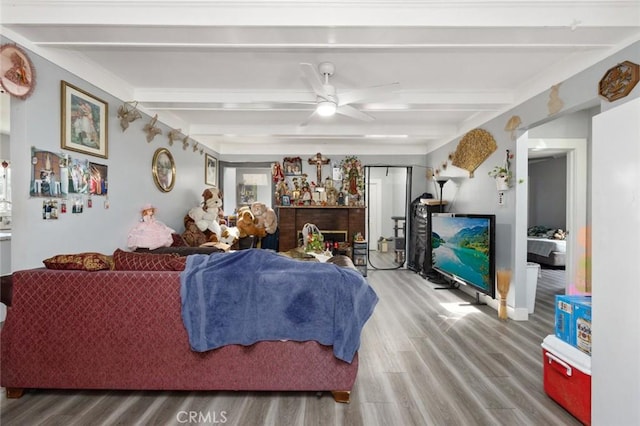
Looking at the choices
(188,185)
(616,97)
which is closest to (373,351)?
(616,97)

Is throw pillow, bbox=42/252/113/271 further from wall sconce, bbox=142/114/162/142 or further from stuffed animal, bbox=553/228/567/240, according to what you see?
stuffed animal, bbox=553/228/567/240

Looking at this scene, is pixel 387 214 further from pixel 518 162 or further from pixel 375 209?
pixel 518 162

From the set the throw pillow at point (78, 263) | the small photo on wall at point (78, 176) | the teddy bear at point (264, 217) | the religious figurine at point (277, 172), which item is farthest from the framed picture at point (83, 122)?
the religious figurine at point (277, 172)

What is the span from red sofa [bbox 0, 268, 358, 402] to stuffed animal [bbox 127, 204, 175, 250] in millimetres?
1512

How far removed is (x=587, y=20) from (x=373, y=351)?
110 inches

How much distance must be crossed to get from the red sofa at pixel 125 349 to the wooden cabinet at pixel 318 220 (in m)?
3.93

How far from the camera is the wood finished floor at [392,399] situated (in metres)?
1.69

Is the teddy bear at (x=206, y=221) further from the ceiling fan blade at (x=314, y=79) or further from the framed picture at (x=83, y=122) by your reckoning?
the ceiling fan blade at (x=314, y=79)

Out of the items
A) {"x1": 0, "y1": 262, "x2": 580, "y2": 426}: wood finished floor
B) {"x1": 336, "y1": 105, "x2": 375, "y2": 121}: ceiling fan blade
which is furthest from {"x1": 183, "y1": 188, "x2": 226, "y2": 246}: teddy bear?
{"x1": 336, "y1": 105, "x2": 375, "y2": 121}: ceiling fan blade

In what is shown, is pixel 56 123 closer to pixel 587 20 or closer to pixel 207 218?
pixel 207 218

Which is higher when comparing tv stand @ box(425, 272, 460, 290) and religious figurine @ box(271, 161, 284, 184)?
religious figurine @ box(271, 161, 284, 184)

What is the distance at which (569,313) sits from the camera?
1.83 metres

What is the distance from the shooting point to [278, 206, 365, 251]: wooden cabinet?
5.73m

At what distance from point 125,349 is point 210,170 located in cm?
422
